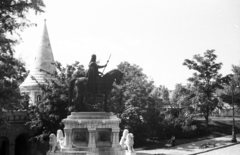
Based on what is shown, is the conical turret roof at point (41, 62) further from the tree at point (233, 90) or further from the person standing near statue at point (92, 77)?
the person standing near statue at point (92, 77)

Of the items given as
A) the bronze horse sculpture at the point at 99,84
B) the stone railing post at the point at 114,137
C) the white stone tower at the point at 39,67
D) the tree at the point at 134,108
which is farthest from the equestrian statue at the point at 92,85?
the white stone tower at the point at 39,67

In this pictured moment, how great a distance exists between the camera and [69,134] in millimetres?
16641

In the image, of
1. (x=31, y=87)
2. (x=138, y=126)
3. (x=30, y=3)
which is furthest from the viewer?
(x=31, y=87)

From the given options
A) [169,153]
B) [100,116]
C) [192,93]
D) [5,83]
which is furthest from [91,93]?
[192,93]

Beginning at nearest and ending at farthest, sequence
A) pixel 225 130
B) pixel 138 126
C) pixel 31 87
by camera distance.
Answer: pixel 138 126, pixel 225 130, pixel 31 87

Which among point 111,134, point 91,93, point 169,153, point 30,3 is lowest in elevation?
point 169,153

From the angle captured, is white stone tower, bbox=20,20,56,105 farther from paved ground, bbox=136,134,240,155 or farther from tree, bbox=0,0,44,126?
tree, bbox=0,0,44,126

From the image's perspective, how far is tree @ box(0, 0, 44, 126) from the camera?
494 inches

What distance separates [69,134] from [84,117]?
123 centimetres

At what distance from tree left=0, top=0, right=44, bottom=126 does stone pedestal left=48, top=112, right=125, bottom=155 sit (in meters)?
3.81

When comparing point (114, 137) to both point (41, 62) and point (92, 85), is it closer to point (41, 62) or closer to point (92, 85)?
point (92, 85)

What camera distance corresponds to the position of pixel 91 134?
16.4m

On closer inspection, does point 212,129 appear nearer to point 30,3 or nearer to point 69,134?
point 69,134

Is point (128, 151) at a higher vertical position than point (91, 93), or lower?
lower
